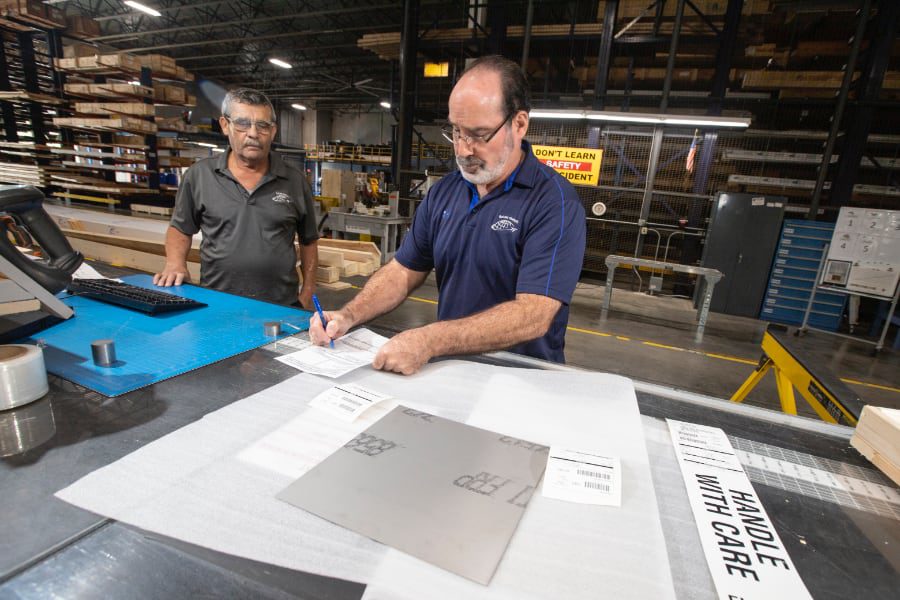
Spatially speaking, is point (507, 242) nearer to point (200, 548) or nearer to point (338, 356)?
point (338, 356)

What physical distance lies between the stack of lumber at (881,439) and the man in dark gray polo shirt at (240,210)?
94.7 inches

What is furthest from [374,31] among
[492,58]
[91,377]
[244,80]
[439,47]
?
[91,377]

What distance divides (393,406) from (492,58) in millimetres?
1207

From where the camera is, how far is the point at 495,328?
48.6 inches

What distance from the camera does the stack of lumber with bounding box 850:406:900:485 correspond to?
814 mm

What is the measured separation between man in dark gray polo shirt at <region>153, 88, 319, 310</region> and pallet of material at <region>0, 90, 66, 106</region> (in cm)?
Answer: 664

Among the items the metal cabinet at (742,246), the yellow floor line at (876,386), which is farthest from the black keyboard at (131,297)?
the metal cabinet at (742,246)

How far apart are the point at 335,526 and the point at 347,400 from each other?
34 centimetres

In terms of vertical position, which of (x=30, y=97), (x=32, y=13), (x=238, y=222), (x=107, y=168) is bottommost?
(x=238, y=222)

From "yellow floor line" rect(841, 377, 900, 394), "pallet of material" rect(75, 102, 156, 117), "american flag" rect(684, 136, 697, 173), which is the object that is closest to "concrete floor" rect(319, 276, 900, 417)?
"yellow floor line" rect(841, 377, 900, 394)

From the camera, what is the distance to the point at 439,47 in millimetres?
8203

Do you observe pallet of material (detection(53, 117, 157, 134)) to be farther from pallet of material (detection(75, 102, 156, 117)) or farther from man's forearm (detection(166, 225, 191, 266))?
man's forearm (detection(166, 225, 191, 266))

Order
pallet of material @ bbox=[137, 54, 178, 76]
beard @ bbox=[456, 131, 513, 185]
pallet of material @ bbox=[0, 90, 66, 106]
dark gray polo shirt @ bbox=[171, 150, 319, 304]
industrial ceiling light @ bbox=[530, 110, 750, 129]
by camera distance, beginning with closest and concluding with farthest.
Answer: beard @ bbox=[456, 131, 513, 185]
dark gray polo shirt @ bbox=[171, 150, 319, 304]
industrial ceiling light @ bbox=[530, 110, 750, 129]
pallet of material @ bbox=[137, 54, 178, 76]
pallet of material @ bbox=[0, 90, 66, 106]

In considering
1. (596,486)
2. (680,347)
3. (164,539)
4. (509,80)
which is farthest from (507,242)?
(680,347)
